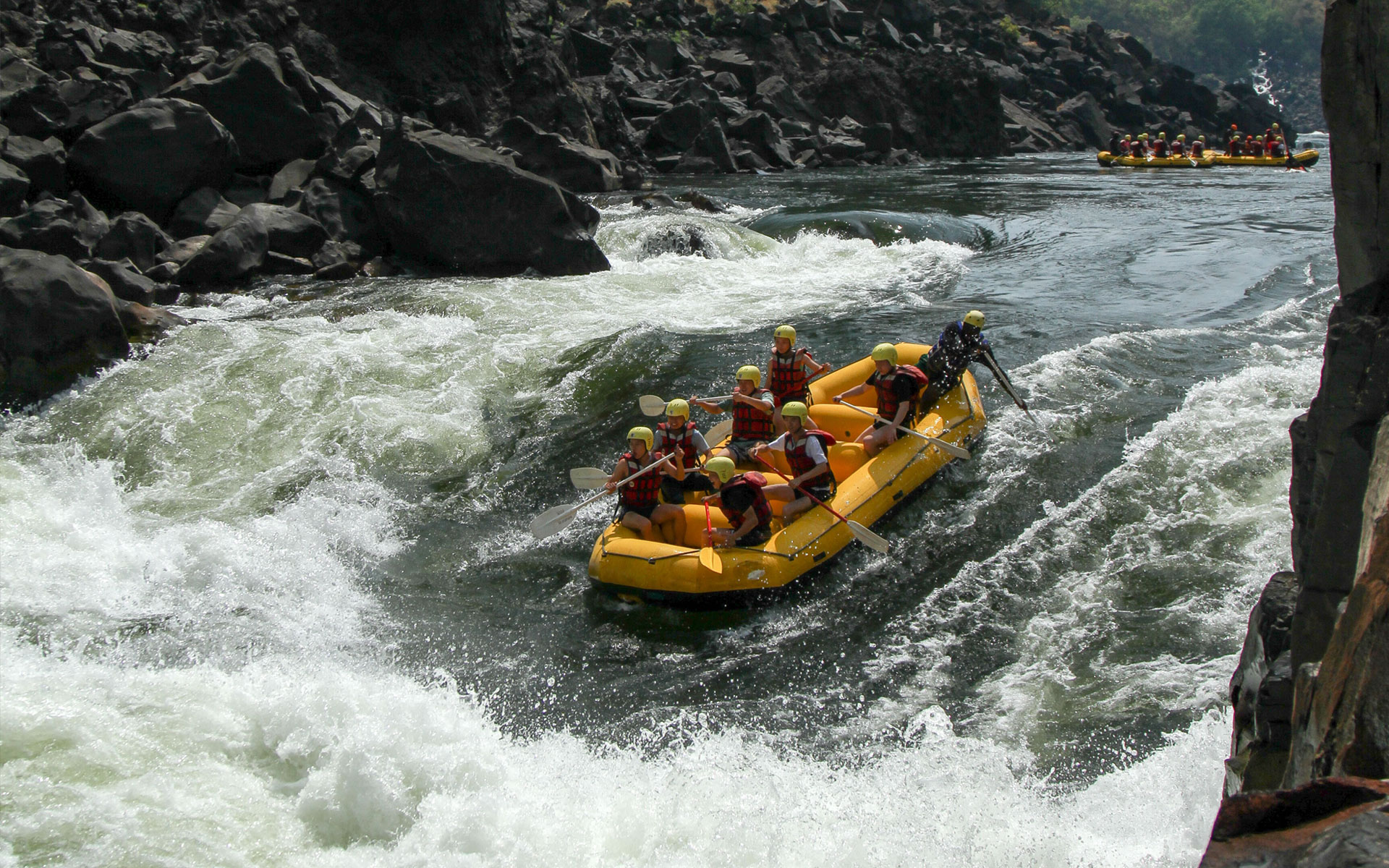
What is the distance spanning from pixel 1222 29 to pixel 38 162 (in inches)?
4296

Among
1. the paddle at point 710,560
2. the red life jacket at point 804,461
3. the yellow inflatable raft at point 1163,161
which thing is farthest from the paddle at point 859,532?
the yellow inflatable raft at point 1163,161

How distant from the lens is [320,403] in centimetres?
923

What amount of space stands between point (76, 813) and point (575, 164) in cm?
1810

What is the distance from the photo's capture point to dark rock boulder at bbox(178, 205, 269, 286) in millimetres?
12227

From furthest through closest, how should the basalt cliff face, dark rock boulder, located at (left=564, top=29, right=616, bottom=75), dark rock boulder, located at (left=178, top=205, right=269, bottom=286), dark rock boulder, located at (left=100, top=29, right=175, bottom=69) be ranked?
dark rock boulder, located at (left=564, top=29, right=616, bottom=75)
dark rock boulder, located at (left=100, top=29, right=175, bottom=69)
dark rock boulder, located at (left=178, top=205, right=269, bottom=286)
the basalt cliff face

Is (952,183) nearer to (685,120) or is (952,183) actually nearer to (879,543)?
(685,120)

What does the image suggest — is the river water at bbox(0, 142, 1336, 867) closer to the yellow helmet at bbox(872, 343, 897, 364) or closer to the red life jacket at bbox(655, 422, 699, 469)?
the red life jacket at bbox(655, 422, 699, 469)

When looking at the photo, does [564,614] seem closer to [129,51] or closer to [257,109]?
[257,109]

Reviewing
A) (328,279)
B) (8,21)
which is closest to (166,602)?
(328,279)

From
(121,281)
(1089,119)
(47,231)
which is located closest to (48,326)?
(121,281)

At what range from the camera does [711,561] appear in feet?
21.1

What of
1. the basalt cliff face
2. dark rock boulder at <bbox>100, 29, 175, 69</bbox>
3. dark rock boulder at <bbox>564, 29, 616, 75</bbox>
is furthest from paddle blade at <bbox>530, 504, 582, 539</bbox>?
dark rock boulder at <bbox>564, 29, 616, 75</bbox>

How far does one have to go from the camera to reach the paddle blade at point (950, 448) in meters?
7.86

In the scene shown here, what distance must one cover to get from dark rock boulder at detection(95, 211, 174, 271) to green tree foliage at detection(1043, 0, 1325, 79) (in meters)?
98.9
